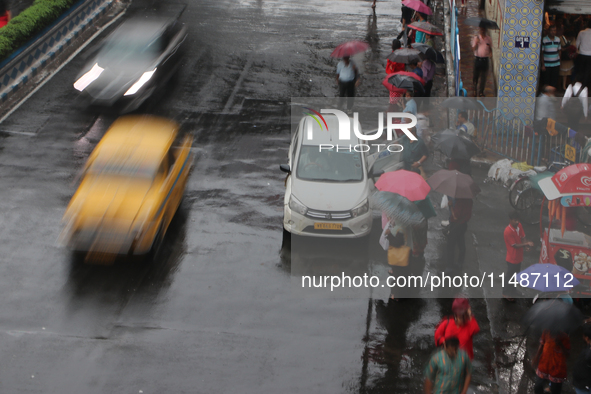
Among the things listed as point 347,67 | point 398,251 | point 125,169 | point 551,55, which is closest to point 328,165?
point 398,251

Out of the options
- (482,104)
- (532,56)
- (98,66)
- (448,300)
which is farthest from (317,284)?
(98,66)

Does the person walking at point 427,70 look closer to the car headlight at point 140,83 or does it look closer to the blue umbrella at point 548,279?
the car headlight at point 140,83

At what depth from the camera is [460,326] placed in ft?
25.3

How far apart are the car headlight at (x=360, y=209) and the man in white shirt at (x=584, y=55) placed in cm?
721

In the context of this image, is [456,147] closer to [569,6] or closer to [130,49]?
[569,6]

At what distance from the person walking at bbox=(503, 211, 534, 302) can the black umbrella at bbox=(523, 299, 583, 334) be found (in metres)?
2.50

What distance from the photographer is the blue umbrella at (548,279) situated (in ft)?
26.6

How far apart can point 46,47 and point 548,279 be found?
16943 millimetres

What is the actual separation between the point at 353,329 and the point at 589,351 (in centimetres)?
362

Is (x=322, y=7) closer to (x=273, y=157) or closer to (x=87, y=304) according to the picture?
(x=273, y=157)

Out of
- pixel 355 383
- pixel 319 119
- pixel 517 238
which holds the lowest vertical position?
pixel 355 383

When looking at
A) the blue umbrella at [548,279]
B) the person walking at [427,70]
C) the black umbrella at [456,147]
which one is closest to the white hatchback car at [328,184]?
the black umbrella at [456,147]

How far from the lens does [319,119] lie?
1338 cm

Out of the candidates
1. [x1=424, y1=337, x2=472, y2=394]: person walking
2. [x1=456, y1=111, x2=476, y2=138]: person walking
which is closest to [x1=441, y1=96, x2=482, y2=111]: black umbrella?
[x1=456, y1=111, x2=476, y2=138]: person walking
